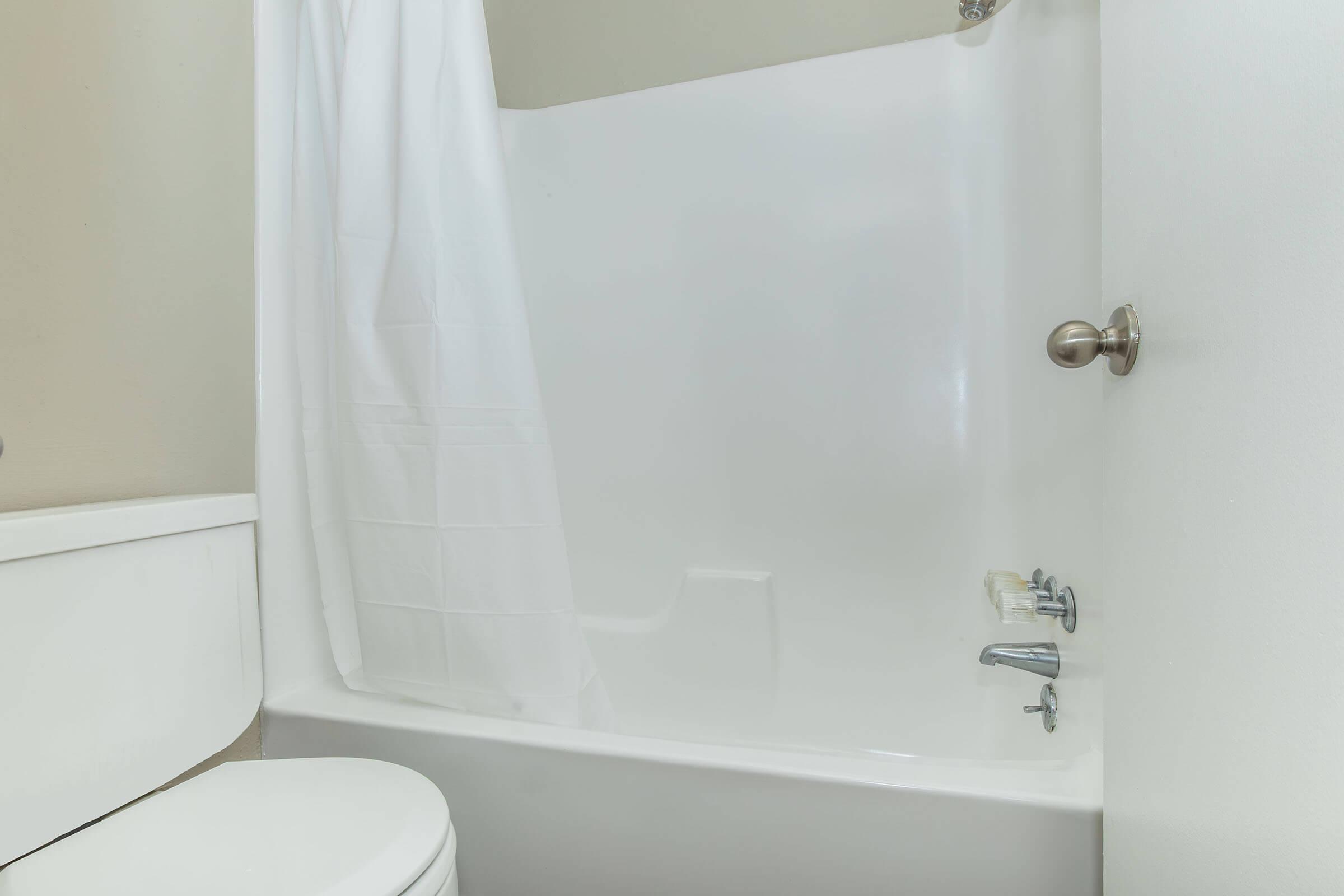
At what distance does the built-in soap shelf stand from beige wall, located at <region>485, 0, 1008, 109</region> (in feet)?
3.65

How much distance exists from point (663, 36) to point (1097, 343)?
1.40m

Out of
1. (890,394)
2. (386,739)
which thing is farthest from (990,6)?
(386,739)

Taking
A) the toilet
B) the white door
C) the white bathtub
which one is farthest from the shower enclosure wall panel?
the white door

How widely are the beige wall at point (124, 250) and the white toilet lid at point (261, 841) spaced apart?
373 mm

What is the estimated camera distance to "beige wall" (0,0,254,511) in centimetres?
79

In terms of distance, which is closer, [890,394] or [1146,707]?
[1146,707]

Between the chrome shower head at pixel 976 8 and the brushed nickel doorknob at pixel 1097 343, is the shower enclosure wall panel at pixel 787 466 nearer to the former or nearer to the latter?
the chrome shower head at pixel 976 8

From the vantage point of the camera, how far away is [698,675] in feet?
4.70

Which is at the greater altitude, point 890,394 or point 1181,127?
point 1181,127

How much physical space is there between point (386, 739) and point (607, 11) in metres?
1.60

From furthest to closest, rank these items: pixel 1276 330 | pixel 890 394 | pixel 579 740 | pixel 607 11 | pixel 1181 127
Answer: pixel 607 11 → pixel 890 394 → pixel 579 740 → pixel 1181 127 → pixel 1276 330

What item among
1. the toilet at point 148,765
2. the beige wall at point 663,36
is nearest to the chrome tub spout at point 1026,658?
the toilet at point 148,765

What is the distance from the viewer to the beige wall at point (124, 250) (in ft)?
2.60

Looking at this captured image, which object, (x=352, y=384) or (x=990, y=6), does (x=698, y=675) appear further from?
(x=990, y=6)
